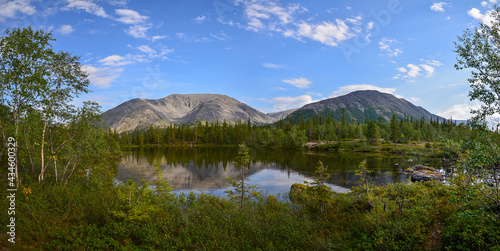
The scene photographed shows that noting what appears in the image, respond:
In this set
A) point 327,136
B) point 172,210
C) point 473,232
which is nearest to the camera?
point 473,232

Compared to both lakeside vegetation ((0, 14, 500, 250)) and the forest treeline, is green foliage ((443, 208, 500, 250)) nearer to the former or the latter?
lakeside vegetation ((0, 14, 500, 250))

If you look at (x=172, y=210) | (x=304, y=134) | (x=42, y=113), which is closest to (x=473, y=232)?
(x=172, y=210)

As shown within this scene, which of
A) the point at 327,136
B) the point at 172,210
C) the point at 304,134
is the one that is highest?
the point at 304,134

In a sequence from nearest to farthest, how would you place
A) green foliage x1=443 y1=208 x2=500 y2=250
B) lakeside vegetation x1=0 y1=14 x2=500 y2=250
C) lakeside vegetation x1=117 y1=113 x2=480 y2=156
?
green foliage x1=443 y1=208 x2=500 y2=250, lakeside vegetation x1=0 y1=14 x2=500 y2=250, lakeside vegetation x1=117 y1=113 x2=480 y2=156

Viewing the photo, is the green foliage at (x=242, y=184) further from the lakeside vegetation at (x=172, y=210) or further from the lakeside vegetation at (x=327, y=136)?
the lakeside vegetation at (x=327, y=136)

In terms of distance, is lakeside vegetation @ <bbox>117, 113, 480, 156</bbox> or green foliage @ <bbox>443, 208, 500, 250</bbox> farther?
lakeside vegetation @ <bbox>117, 113, 480, 156</bbox>

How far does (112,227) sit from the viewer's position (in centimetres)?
1117

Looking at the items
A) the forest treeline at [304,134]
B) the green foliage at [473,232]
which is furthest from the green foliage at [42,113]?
the forest treeline at [304,134]

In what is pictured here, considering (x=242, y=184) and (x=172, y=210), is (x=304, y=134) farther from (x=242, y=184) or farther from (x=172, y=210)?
(x=172, y=210)

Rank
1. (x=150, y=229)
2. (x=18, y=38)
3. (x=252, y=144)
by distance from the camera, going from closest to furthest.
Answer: (x=150, y=229) → (x=18, y=38) → (x=252, y=144)

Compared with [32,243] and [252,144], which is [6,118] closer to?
[32,243]

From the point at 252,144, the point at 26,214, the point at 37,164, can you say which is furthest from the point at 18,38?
the point at 252,144

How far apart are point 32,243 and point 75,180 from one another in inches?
448

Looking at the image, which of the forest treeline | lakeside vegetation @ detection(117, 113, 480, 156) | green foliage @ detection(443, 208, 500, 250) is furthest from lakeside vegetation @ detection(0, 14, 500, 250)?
the forest treeline
